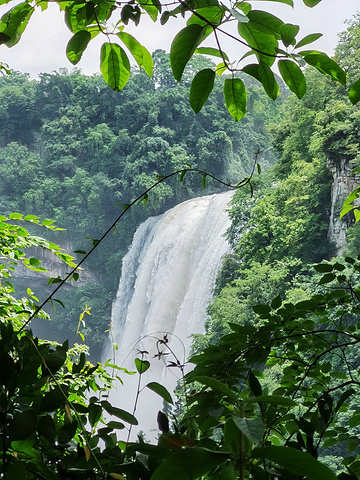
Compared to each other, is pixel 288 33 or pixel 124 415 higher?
pixel 288 33

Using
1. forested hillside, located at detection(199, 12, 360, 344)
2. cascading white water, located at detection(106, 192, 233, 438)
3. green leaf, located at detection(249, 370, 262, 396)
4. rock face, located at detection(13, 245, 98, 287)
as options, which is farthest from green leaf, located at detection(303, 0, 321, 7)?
rock face, located at detection(13, 245, 98, 287)

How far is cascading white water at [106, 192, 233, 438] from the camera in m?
7.32

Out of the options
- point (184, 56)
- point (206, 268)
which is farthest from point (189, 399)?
point (206, 268)

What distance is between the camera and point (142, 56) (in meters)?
0.38

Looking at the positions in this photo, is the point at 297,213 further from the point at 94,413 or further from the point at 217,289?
the point at 94,413

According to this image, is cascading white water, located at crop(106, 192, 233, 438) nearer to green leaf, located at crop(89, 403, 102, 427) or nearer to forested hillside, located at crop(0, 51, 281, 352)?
forested hillside, located at crop(0, 51, 281, 352)

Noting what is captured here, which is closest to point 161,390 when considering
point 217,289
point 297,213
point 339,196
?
point 339,196

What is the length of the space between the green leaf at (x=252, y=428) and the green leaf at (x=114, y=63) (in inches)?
11.1

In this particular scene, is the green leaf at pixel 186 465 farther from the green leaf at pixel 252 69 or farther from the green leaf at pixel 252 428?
the green leaf at pixel 252 69

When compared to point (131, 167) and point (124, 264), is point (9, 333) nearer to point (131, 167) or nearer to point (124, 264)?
point (124, 264)

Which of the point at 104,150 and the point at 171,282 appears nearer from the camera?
the point at 171,282

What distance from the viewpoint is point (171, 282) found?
816 centimetres

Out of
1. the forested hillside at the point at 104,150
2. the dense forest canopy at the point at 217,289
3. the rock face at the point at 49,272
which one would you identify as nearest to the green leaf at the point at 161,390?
the dense forest canopy at the point at 217,289

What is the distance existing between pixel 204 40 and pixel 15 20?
137 mm
